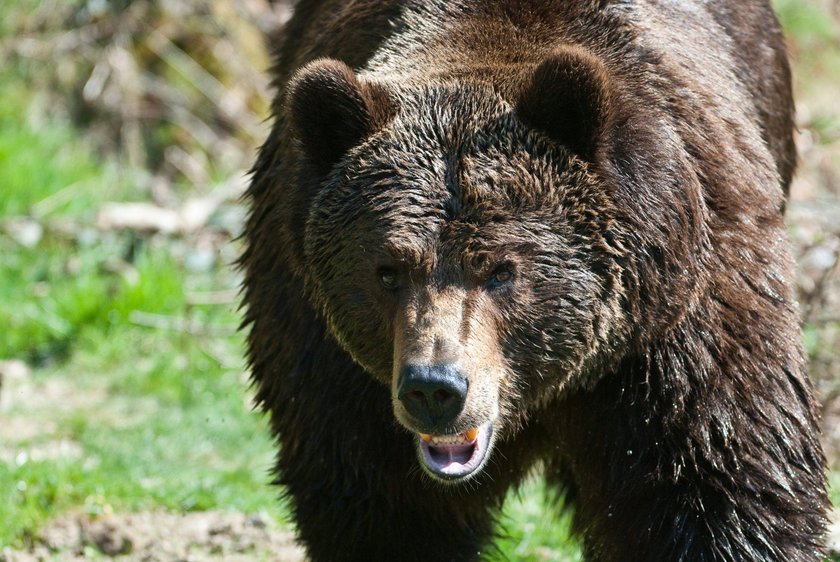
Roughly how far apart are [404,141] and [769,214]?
4.49 feet

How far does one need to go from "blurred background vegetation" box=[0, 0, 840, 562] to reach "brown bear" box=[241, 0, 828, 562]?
1.21m

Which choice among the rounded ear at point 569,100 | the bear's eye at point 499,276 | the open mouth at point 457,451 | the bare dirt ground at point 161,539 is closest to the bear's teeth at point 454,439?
the open mouth at point 457,451

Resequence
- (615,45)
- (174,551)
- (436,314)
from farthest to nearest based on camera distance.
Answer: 1. (174,551)
2. (615,45)
3. (436,314)

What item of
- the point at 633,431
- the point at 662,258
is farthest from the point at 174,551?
the point at 662,258

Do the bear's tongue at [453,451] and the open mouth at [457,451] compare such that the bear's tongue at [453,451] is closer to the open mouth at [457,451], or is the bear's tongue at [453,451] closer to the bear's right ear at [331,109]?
the open mouth at [457,451]

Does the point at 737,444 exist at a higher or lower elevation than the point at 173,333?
higher

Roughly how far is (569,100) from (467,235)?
55cm

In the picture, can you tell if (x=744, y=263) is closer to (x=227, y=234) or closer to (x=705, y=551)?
(x=705, y=551)

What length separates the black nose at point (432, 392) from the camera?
395 centimetres

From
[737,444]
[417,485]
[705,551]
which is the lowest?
[417,485]

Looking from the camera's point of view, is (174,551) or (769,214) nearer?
(769,214)

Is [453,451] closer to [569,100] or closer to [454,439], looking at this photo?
[454,439]

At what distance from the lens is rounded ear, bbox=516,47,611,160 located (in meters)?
4.16

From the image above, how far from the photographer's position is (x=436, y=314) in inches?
162
